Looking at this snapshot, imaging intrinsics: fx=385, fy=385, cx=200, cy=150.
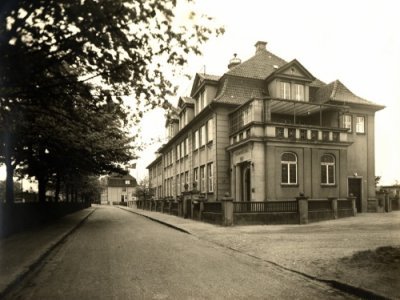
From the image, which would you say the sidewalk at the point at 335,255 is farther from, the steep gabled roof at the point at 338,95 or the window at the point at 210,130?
the steep gabled roof at the point at 338,95

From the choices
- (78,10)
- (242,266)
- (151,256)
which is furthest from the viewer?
(151,256)

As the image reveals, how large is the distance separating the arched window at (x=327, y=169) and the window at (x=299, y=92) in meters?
6.05

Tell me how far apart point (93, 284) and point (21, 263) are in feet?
8.72

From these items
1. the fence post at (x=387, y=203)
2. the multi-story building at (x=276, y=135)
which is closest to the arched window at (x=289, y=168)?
the multi-story building at (x=276, y=135)

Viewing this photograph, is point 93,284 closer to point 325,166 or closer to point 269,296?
point 269,296

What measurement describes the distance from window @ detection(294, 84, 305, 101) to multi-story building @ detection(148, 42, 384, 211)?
79mm

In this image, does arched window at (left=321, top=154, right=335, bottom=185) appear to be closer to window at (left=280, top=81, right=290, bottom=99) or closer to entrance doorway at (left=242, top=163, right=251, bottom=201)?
entrance doorway at (left=242, top=163, right=251, bottom=201)

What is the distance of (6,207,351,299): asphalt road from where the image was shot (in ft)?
19.4

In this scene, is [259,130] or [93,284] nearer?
[93,284]

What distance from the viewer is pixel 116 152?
2375 cm

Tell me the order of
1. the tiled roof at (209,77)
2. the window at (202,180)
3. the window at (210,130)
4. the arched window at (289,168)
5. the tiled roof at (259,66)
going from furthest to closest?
the window at (202,180)
the tiled roof at (209,77)
the tiled roof at (259,66)
the window at (210,130)
the arched window at (289,168)

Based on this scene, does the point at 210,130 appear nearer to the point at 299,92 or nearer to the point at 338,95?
the point at 299,92

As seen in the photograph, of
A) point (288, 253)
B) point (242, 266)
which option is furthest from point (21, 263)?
point (288, 253)

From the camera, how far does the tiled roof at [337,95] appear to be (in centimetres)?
2833
